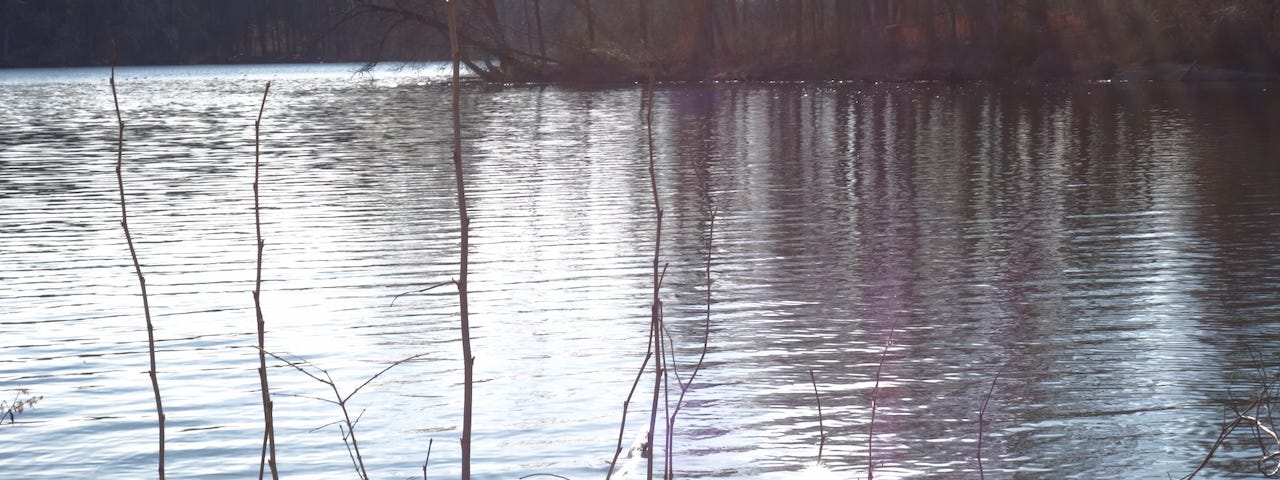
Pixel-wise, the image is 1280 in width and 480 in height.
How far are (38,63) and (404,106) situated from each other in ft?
304

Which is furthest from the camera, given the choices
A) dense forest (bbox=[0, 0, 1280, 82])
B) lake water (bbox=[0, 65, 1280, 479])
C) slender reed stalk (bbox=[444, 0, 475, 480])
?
dense forest (bbox=[0, 0, 1280, 82])

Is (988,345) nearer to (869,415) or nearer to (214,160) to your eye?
(869,415)

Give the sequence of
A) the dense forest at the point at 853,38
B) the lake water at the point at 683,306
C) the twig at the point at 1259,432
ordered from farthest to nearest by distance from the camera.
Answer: the dense forest at the point at 853,38, the lake water at the point at 683,306, the twig at the point at 1259,432

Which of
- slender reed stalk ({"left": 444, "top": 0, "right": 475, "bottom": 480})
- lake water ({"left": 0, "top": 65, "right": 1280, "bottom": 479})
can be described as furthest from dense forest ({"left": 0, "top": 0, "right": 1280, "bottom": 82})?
slender reed stalk ({"left": 444, "top": 0, "right": 475, "bottom": 480})

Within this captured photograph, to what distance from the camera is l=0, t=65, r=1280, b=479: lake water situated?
6590 mm

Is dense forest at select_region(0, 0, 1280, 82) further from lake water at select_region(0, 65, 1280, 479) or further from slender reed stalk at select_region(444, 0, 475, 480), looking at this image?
slender reed stalk at select_region(444, 0, 475, 480)

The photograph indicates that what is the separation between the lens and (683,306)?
409 inches

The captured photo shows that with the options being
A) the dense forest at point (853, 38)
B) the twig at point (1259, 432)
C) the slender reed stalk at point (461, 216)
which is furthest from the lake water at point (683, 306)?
the dense forest at point (853, 38)

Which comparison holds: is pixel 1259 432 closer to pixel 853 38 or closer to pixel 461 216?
pixel 461 216

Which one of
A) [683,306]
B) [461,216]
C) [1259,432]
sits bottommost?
[1259,432]

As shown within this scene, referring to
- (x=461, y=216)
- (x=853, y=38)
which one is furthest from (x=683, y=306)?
(x=853, y=38)

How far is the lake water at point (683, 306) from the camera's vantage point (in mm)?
6590

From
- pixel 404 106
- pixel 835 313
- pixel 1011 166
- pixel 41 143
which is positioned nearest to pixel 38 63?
pixel 404 106

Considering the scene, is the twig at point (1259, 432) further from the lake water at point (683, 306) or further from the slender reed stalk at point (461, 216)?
the slender reed stalk at point (461, 216)
